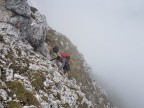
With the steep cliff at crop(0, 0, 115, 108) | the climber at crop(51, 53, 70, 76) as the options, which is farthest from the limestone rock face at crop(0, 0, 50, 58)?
the climber at crop(51, 53, 70, 76)

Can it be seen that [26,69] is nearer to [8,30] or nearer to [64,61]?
[8,30]

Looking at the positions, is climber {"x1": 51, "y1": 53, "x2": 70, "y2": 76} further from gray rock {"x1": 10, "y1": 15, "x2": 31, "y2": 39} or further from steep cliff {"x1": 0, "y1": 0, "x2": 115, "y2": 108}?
gray rock {"x1": 10, "y1": 15, "x2": 31, "y2": 39}

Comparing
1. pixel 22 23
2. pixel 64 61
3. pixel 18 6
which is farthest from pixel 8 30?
pixel 64 61

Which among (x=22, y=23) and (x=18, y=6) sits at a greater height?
(x=18, y=6)

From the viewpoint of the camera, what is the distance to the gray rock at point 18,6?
103ft

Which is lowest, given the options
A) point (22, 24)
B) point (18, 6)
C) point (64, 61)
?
point (64, 61)

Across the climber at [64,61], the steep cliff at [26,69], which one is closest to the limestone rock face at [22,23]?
the steep cliff at [26,69]

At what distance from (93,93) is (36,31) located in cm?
3483

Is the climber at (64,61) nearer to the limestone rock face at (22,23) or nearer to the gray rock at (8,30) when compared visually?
the limestone rock face at (22,23)

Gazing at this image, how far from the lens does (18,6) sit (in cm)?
3158

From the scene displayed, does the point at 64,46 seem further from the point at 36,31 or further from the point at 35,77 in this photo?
the point at 35,77

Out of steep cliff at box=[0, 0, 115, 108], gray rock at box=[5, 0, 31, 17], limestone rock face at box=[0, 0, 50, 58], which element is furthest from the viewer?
gray rock at box=[5, 0, 31, 17]

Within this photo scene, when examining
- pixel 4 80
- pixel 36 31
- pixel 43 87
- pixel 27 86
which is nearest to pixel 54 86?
pixel 43 87

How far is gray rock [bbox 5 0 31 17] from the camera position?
3128 cm
